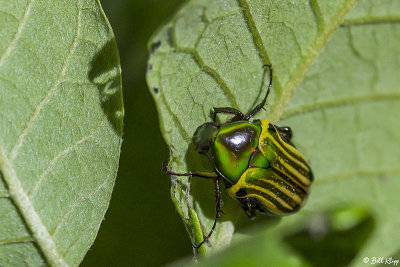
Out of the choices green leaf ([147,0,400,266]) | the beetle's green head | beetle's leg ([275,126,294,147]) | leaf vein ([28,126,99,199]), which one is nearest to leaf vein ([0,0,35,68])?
leaf vein ([28,126,99,199])

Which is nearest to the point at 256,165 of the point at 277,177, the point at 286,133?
the point at 277,177

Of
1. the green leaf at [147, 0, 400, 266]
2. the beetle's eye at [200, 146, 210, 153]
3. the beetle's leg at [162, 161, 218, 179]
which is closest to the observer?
the green leaf at [147, 0, 400, 266]

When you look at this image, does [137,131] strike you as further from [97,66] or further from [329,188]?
[329,188]

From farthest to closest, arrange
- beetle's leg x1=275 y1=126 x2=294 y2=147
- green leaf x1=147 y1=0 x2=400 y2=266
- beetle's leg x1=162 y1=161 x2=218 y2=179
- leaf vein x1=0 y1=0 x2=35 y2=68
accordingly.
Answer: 1. beetle's leg x1=275 y1=126 x2=294 y2=147
2. beetle's leg x1=162 y1=161 x2=218 y2=179
3. green leaf x1=147 y1=0 x2=400 y2=266
4. leaf vein x1=0 y1=0 x2=35 y2=68

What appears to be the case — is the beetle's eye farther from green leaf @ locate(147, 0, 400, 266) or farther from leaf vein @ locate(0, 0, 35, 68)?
leaf vein @ locate(0, 0, 35, 68)

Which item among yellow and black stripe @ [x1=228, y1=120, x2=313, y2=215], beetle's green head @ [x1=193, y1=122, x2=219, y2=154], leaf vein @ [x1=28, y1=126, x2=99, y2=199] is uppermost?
leaf vein @ [x1=28, y1=126, x2=99, y2=199]

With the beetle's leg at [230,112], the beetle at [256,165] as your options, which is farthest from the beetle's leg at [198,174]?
the beetle's leg at [230,112]

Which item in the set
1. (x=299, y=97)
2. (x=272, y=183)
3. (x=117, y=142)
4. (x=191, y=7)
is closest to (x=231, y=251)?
(x=117, y=142)

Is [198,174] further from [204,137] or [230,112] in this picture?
[230,112]
